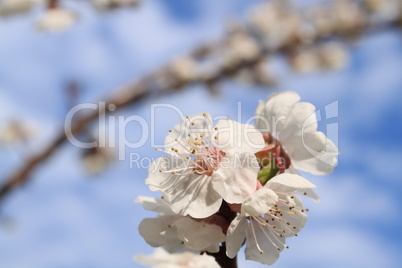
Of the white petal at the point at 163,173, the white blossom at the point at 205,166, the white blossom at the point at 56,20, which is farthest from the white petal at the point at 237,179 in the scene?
the white blossom at the point at 56,20

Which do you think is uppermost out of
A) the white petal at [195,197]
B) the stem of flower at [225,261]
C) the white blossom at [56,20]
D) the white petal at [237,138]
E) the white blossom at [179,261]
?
the white blossom at [56,20]

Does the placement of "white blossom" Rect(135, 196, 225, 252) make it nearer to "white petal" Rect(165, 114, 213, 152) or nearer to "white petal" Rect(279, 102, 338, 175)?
"white petal" Rect(165, 114, 213, 152)

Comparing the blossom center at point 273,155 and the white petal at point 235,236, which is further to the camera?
the blossom center at point 273,155

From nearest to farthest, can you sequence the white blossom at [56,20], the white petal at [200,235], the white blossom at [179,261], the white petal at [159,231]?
the white blossom at [179,261] → the white petal at [200,235] → the white petal at [159,231] → the white blossom at [56,20]

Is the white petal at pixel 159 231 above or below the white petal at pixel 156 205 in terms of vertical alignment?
below

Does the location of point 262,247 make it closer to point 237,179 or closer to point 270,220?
point 270,220

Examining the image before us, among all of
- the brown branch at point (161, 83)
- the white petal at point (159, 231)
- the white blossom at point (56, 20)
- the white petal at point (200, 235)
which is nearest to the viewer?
the white petal at point (200, 235)

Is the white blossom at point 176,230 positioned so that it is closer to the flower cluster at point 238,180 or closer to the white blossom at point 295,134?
the flower cluster at point 238,180
